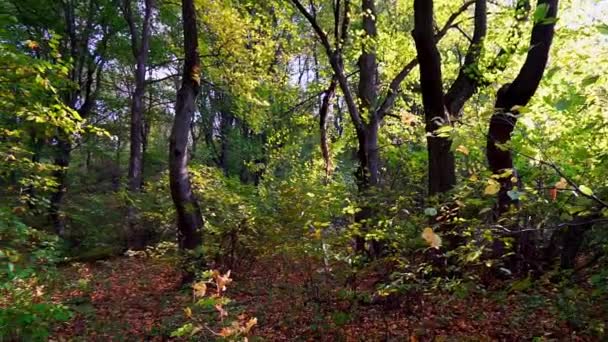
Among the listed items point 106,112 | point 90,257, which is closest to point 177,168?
point 90,257

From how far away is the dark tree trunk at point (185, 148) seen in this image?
746 cm

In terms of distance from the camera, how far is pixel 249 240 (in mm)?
7180

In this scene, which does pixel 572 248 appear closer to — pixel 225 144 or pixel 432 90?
pixel 432 90

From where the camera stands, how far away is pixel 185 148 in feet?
24.9

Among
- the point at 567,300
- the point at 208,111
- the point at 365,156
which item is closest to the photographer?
the point at 567,300

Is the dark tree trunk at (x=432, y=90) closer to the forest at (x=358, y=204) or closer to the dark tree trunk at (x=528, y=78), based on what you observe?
the forest at (x=358, y=204)

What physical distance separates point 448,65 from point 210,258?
769 cm

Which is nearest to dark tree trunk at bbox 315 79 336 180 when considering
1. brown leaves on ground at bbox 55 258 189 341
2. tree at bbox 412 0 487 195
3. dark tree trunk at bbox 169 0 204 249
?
dark tree trunk at bbox 169 0 204 249

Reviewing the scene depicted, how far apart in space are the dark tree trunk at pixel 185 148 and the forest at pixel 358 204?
36mm

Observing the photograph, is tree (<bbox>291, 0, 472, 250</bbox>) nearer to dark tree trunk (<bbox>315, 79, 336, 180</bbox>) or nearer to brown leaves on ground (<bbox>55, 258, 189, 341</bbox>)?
dark tree trunk (<bbox>315, 79, 336, 180</bbox>)

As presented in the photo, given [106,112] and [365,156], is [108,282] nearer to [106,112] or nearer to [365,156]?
[365,156]

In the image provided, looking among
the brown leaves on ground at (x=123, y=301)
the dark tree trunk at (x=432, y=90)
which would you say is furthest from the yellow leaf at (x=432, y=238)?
the brown leaves on ground at (x=123, y=301)

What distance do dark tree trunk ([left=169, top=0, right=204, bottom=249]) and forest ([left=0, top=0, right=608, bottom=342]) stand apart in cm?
4

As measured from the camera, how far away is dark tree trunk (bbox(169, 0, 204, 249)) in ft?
24.5
